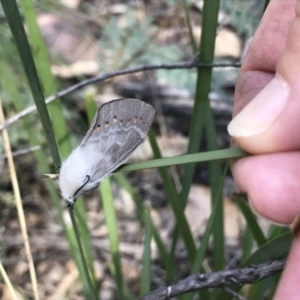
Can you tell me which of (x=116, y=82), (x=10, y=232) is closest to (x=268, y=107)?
(x=10, y=232)

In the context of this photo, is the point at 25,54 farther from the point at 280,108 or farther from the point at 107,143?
the point at 280,108

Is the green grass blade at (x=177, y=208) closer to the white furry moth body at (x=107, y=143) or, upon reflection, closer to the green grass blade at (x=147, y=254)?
the green grass blade at (x=147, y=254)

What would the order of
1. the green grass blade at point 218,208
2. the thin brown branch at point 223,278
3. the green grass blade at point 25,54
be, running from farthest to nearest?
1. the green grass blade at point 218,208
2. the thin brown branch at point 223,278
3. the green grass blade at point 25,54

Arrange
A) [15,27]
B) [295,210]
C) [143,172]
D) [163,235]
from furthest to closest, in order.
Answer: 1. [143,172]
2. [163,235]
3. [295,210]
4. [15,27]

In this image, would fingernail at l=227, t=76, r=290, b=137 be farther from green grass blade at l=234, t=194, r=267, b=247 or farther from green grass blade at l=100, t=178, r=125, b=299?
green grass blade at l=100, t=178, r=125, b=299

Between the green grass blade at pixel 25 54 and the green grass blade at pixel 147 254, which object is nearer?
the green grass blade at pixel 25 54

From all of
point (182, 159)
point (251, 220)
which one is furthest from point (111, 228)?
point (182, 159)

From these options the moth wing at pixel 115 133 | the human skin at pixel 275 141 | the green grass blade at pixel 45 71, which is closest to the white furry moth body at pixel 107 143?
the moth wing at pixel 115 133

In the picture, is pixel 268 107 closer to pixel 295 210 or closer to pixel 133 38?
pixel 295 210
